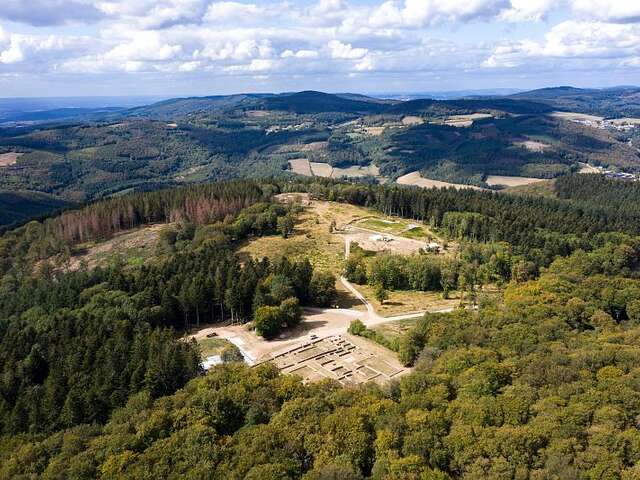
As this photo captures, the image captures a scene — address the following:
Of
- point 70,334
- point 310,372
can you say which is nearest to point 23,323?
point 70,334

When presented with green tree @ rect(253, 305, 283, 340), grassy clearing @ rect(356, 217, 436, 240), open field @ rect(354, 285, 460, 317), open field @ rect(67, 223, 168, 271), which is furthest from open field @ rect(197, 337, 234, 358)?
grassy clearing @ rect(356, 217, 436, 240)

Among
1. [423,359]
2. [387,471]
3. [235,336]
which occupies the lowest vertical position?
[235,336]

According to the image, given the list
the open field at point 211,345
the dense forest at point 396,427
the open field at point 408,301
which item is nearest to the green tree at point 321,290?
the open field at point 408,301

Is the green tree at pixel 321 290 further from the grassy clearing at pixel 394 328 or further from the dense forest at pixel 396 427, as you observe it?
the dense forest at pixel 396 427

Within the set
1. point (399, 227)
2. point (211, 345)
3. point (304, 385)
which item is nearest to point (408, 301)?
point (211, 345)

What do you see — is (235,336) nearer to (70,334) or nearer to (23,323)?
(70,334)

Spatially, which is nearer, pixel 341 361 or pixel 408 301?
pixel 341 361

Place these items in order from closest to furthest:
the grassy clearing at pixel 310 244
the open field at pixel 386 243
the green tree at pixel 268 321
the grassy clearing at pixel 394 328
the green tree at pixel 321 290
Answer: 1. the grassy clearing at pixel 394 328
2. the green tree at pixel 268 321
3. the green tree at pixel 321 290
4. the grassy clearing at pixel 310 244
5. the open field at pixel 386 243

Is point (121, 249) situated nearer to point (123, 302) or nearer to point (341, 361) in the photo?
point (123, 302)
